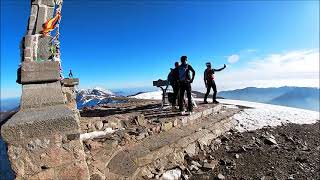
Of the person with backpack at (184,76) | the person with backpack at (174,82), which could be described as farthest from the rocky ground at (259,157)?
the person with backpack at (174,82)

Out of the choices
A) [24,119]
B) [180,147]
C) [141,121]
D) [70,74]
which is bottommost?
[180,147]

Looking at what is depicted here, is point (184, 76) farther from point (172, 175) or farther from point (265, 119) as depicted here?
point (265, 119)

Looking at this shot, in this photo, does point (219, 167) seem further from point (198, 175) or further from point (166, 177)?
point (166, 177)

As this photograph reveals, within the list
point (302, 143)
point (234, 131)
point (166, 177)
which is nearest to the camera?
point (166, 177)

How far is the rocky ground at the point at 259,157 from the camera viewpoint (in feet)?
24.5

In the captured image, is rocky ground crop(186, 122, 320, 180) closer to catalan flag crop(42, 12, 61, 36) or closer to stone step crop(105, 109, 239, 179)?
stone step crop(105, 109, 239, 179)

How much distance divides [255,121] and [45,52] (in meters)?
9.21

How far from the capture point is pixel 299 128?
38.5 ft

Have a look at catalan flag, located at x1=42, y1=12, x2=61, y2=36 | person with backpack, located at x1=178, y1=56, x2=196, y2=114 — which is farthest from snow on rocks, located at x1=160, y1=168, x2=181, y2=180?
catalan flag, located at x1=42, y1=12, x2=61, y2=36

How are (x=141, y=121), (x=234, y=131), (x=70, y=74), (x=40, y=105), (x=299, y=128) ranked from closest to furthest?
(x=40, y=105) < (x=141, y=121) < (x=234, y=131) < (x=299, y=128) < (x=70, y=74)

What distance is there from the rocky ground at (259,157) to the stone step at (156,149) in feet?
1.39

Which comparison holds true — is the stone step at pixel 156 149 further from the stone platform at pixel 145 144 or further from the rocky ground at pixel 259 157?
the rocky ground at pixel 259 157

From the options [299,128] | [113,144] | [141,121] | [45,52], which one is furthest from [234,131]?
[45,52]

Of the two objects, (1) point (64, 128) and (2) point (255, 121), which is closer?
(1) point (64, 128)
